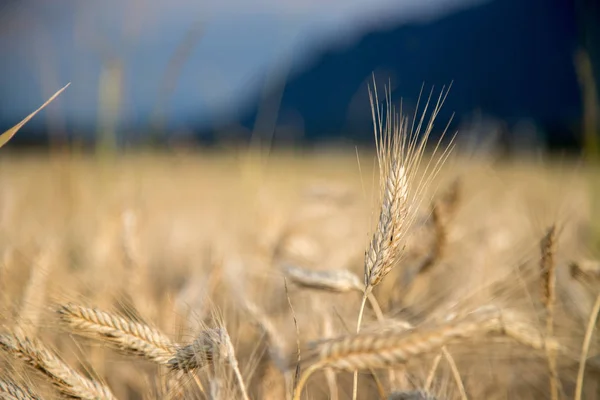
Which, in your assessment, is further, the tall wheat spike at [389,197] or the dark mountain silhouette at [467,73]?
the dark mountain silhouette at [467,73]

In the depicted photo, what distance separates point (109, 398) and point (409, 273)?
0.98 meters

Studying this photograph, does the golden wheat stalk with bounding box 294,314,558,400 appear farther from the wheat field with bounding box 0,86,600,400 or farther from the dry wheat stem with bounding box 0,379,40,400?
the dry wheat stem with bounding box 0,379,40,400

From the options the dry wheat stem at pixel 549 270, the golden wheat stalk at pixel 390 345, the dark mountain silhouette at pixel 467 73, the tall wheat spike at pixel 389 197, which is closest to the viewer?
the golden wheat stalk at pixel 390 345

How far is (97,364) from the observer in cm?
141

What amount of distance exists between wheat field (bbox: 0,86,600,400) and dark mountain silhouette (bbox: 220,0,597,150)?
36cm

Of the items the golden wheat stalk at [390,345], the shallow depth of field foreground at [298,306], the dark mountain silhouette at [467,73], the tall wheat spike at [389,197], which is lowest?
the shallow depth of field foreground at [298,306]

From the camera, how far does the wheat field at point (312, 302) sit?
77 centimetres

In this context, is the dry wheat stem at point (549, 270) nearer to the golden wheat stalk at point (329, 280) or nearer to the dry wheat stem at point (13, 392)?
the golden wheat stalk at point (329, 280)

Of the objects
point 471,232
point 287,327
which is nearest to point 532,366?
point 287,327

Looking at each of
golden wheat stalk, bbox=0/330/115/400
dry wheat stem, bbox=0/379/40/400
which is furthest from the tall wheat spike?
dry wheat stem, bbox=0/379/40/400

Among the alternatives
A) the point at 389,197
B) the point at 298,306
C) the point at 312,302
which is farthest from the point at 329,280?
the point at 298,306

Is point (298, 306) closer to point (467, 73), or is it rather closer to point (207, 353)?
point (207, 353)

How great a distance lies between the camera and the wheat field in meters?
0.77

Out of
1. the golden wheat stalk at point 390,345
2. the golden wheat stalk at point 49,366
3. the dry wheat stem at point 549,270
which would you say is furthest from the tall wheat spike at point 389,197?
the golden wheat stalk at point 49,366
